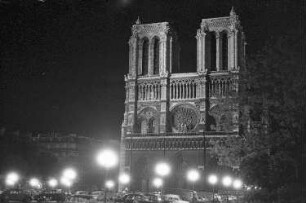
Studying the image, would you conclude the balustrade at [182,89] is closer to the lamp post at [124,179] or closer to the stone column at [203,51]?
the stone column at [203,51]

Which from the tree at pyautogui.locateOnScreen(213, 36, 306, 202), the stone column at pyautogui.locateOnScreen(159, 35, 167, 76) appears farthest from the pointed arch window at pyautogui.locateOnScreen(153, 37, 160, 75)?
the tree at pyautogui.locateOnScreen(213, 36, 306, 202)

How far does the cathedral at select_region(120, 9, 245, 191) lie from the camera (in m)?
87.6

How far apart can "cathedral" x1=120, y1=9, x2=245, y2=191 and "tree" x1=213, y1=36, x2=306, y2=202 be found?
5750 centimetres

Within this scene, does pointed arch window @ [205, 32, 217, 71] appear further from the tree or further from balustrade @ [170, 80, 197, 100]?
the tree

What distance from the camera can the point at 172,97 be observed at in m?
91.4

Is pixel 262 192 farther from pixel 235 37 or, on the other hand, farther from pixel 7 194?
pixel 235 37

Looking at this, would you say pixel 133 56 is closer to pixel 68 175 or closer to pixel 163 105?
pixel 163 105

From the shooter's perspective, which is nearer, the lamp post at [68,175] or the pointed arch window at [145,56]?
the lamp post at [68,175]

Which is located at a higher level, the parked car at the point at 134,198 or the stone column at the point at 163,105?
the stone column at the point at 163,105

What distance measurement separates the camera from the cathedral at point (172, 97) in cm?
8762

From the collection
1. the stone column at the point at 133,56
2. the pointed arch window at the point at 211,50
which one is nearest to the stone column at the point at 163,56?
the stone column at the point at 133,56

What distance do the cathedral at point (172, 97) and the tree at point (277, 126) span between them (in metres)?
57.5

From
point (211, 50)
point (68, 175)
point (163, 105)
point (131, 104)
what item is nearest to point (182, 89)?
point (163, 105)

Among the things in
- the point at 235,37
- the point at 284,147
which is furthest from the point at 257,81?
the point at 235,37
